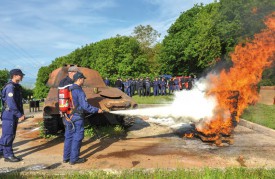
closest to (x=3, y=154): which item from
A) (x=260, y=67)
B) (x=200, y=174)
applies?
(x=200, y=174)

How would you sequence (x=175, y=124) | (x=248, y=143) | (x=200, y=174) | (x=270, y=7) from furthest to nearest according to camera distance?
1. (x=270, y=7)
2. (x=175, y=124)
3. (x=248, y=143)
4. (x=200, y=174)

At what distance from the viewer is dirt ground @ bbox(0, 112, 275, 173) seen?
21.4 feet

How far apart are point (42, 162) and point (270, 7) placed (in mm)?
19836

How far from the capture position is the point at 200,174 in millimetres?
5250

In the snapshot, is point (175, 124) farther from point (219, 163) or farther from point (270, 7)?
point (270, 7)

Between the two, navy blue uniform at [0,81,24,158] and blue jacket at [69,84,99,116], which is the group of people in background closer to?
navy blue uniform at [0,81,24,158]

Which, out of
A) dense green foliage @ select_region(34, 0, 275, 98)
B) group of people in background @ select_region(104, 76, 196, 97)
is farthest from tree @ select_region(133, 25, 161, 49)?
group of people in background @ select_region(104, 76, 196, 97)

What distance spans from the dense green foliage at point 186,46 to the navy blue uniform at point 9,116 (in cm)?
1106

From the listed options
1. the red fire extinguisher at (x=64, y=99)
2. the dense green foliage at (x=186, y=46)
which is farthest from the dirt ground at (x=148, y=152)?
the dense green foliage at (x=186, y=46)

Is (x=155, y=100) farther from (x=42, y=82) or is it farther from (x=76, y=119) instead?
(x=42, y=82)

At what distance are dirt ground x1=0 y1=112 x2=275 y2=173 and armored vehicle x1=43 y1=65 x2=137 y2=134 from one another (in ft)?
2.00

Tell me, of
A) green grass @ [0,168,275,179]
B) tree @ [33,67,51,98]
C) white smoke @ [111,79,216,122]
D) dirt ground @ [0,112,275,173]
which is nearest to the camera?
green grass @ [0,168,275,179]

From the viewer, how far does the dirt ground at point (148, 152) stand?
6.54 m

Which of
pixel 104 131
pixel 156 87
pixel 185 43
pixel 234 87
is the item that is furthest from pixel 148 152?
pixel 185 43
